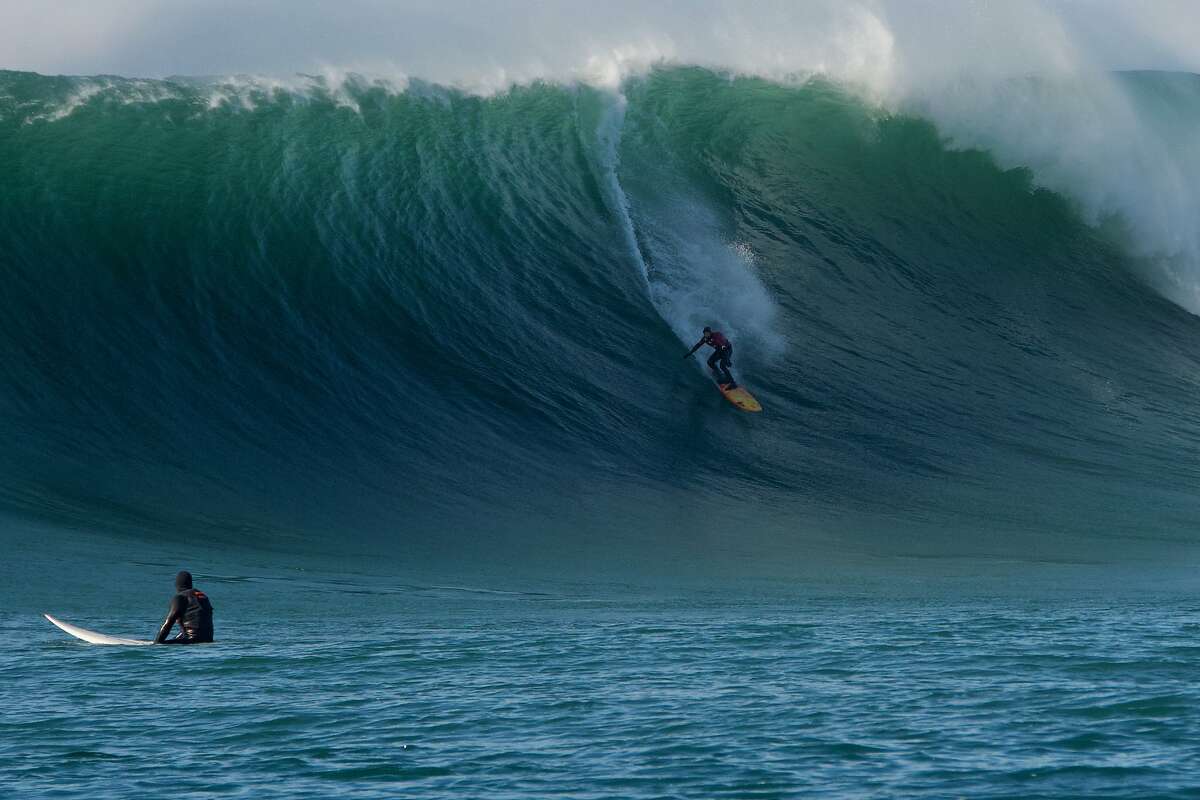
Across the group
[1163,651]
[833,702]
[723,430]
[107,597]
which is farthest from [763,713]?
[723,430]

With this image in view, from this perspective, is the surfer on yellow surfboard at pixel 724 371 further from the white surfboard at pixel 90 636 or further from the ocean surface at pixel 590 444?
the white surfboard at pixel 90 636

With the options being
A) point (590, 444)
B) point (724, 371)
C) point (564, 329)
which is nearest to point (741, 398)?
point (724, 371)

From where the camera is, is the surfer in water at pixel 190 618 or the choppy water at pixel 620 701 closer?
the choppy water at pixel 620 701

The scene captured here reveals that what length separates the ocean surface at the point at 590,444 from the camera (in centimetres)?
680

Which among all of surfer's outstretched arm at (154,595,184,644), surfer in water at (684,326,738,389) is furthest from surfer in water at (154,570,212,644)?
surfer in water at (684,326,738,389)

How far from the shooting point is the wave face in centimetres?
1307

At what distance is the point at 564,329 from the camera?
16.6 meters

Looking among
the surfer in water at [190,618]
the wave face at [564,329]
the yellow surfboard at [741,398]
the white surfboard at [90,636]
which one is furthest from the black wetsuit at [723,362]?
the white surfboard at [90,636]

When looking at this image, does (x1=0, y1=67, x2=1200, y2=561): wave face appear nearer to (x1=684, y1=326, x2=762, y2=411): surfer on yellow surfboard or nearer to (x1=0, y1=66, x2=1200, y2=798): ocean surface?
(x1=0, y1=66, x2=1200, y2=798): ocean surface

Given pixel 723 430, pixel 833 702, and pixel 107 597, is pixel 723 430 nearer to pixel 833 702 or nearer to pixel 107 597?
pixel 107 597

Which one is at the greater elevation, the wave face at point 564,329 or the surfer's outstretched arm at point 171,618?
the wave face at point 564,329

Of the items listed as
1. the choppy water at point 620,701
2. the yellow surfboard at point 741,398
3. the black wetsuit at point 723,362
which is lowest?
the choppy water at point 620,701

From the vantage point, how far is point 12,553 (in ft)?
34.9

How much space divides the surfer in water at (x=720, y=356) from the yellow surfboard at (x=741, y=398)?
1.9 inches
